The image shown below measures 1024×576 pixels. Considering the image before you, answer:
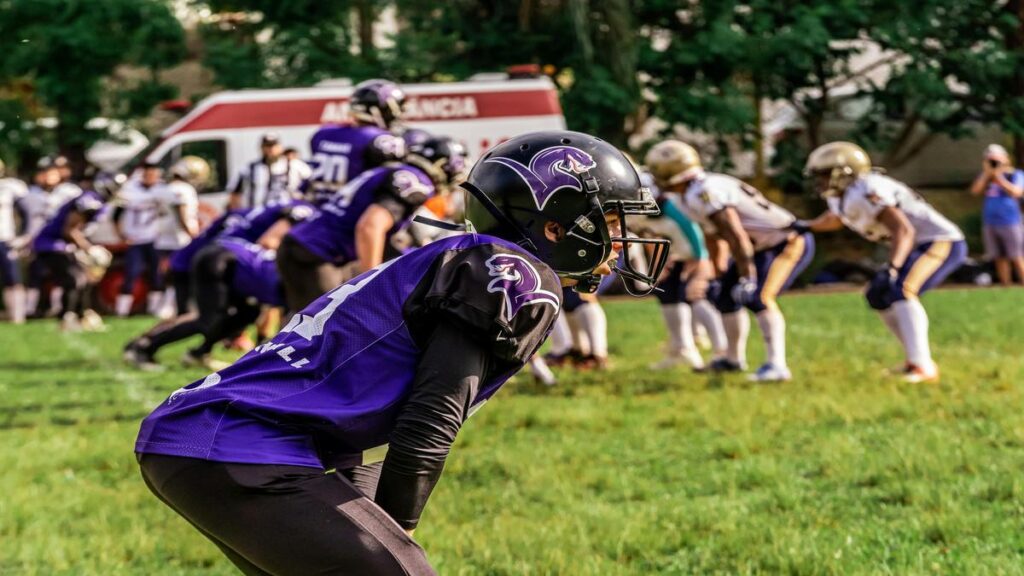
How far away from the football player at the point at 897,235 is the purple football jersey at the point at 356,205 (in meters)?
3.12

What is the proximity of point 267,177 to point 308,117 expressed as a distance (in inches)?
168

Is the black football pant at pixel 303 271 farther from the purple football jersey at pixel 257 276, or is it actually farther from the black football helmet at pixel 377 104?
the purple football jersey at pixel 257 276

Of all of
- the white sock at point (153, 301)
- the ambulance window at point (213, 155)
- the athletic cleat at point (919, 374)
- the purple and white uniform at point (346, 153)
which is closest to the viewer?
the purple and white uniform at point (346, 153)

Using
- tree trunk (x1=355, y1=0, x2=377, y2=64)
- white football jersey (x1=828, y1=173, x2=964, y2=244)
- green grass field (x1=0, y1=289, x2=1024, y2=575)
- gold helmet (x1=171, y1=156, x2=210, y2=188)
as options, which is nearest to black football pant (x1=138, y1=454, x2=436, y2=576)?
green grass field (x1=0, y1=289, x2=1024, y2=575)

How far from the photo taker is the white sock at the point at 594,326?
1026 cm

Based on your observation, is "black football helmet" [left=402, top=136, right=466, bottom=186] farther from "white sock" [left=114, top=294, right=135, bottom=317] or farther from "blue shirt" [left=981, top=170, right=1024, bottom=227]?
"blue shirt" [left=981, top=170, right=1024, bottom=227]

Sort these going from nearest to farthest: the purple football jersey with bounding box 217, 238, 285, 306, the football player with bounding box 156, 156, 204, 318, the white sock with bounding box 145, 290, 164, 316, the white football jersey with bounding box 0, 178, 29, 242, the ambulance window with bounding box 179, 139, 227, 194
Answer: the purple football jersey with bounding box 217, 238, 285, 306 → the football player with bounding box 156, 156, 204, 318 → the white football jersey with bounding box 0, 178, 29, 242 → the white sock with bounding box 145, 290, 164, 316 → the ambulance window with bounding box 179, 139, 227, 194

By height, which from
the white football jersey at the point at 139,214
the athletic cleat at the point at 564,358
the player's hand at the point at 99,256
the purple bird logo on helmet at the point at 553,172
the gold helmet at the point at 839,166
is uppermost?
the purple bird logo on helmet at the point at 553,172

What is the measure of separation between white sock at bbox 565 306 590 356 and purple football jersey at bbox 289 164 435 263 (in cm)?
305

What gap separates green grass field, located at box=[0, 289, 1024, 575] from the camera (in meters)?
4.74

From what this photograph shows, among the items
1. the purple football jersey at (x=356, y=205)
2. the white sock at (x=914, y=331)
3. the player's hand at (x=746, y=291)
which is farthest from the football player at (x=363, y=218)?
the white sock at (x=914, y=331)

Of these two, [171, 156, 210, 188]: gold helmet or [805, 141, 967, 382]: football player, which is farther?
[171, 156, 210, 188]: gold helmet

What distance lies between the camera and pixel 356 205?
7.50 metres

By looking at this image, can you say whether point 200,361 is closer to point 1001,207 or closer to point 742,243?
point 742,243
